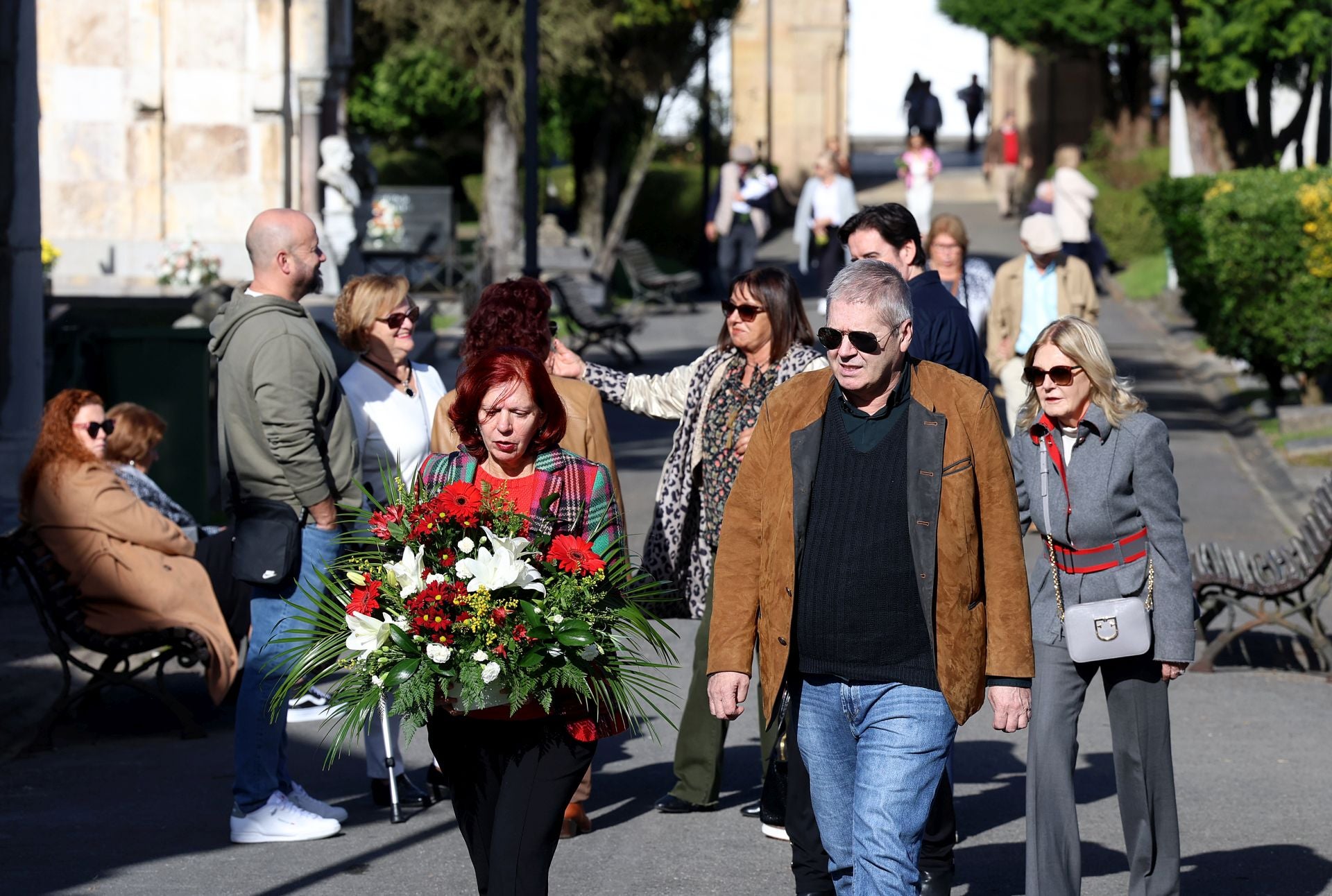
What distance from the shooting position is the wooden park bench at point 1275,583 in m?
8.56

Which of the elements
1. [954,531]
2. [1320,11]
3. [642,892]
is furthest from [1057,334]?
[1320,11]

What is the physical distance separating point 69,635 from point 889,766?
434 cm

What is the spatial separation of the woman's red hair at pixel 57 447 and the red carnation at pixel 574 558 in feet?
12.7

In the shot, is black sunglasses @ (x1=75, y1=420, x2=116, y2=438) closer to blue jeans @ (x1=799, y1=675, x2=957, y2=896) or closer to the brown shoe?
the brown shoe

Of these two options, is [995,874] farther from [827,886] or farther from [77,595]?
[77,595]

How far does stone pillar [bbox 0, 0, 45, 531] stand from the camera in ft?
34.5

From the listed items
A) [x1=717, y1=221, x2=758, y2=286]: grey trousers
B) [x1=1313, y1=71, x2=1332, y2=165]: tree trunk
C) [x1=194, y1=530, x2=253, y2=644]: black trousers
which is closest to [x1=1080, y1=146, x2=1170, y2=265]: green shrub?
[x1=1313, y1=71, x2=1332, y2=165]: tree trunk

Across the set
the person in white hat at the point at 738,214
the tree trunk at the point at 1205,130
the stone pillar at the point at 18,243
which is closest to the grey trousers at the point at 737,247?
the person in white hat at the point at 738,214

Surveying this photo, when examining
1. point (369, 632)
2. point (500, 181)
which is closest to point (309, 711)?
point (369, 632)

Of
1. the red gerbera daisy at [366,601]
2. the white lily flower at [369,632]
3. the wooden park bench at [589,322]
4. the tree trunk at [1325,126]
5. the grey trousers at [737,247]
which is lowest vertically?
the white lily flower at [369,632]

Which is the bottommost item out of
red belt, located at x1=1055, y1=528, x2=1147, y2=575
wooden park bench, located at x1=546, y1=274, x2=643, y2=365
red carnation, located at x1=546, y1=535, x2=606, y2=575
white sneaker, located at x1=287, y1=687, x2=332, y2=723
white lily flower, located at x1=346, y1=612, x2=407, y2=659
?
white sneaker, located at x1=287, y1=687, x2=332, y2=723

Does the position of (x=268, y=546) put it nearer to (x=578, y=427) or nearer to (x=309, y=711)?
(x=578, y=427)

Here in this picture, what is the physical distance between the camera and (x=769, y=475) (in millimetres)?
4492

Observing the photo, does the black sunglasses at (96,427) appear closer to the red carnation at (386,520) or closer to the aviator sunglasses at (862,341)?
the red carnation at (386,520)
